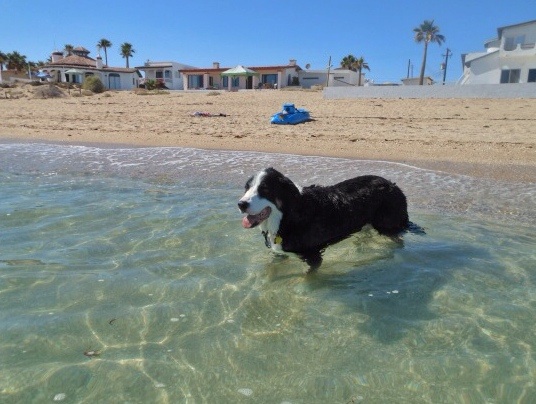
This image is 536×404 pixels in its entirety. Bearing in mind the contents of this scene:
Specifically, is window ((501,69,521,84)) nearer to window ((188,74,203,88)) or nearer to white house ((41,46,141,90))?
window ((188,74,203,88))

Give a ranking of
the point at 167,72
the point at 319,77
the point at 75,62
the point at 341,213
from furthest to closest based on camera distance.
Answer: the point at 167,72
the point at 75,62
the point at 319,77
the point at 341,213

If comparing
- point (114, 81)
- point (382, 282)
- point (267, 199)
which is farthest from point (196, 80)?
point (382, 282)

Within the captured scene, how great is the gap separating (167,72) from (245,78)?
15619 mm

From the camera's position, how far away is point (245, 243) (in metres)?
5.64

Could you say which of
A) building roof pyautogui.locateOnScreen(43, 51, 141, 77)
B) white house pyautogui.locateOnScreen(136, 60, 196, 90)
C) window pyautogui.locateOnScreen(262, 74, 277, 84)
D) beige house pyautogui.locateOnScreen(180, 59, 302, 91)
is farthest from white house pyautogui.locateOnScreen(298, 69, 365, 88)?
building roof pyautogui.locateOnScreen(43, 51, 141, 77)

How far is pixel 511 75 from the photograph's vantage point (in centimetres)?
4025

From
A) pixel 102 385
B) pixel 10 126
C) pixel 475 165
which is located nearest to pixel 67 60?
pixel 10 126

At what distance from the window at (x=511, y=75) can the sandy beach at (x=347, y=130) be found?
847 inches

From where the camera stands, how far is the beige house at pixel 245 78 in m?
50.3

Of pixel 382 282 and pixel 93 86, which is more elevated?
pixel 93 86

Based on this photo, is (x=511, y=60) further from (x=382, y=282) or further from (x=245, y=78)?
(x=382, y=282)

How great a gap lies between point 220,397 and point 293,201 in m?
2.12

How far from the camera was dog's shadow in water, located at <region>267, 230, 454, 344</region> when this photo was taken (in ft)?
12.4

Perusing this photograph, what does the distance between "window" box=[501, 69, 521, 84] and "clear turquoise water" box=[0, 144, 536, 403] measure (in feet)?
130
